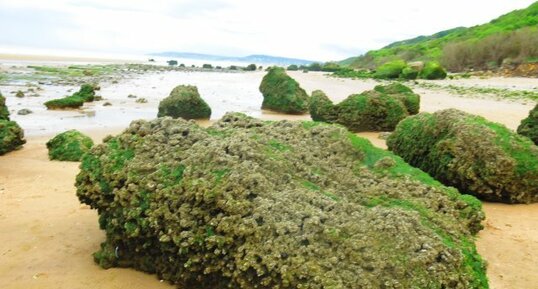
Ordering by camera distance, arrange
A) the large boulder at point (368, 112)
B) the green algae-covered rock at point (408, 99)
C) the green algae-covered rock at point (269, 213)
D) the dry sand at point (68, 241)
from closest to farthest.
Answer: the green algae-covered rock at point (269, 213) → the dry sand at point (68, 241) → the large boulder at point (368, 112) → the green algae-covered rock at point (408, 99)

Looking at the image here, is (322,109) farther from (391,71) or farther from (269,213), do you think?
(391,71)

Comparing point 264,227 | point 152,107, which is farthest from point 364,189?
point 152,107

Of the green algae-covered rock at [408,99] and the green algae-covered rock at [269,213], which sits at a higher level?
the green algae-covered rock at [269,213]

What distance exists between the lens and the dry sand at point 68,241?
3883 mm

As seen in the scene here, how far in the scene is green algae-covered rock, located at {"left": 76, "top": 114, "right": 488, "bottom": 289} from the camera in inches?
127

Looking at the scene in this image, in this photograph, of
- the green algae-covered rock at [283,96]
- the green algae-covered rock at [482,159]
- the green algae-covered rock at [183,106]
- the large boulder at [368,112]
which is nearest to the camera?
the green algae-covered rock at [482,159]

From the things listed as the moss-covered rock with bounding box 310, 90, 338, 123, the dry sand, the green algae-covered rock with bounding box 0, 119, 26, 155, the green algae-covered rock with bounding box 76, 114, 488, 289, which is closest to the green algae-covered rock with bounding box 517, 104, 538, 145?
the dry sand

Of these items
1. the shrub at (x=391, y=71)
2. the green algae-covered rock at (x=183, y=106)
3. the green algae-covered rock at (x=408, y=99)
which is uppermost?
the green algae-covered rock at (x=408, y=99)

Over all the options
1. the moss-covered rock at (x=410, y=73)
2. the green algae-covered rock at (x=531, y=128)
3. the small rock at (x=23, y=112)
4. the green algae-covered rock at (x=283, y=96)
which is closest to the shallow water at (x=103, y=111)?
the small rock at (x=23, y=112)

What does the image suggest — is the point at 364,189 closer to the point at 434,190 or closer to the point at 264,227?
the point at 434,190

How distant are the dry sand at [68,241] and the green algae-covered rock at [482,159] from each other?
22 centimetres

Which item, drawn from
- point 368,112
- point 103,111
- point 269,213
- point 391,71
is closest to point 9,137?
point 103,111

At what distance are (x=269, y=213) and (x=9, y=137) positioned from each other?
7.33 meters

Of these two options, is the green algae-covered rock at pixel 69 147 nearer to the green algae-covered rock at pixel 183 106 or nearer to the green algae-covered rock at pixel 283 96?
the green algae-covered rock at pixel 183 106
